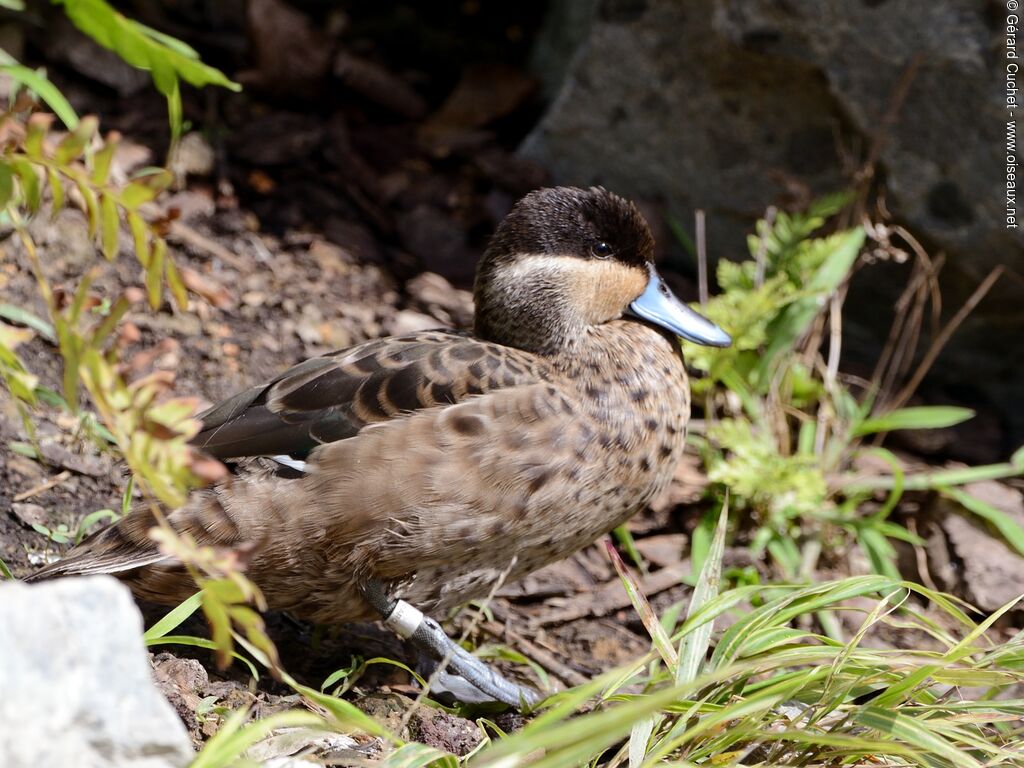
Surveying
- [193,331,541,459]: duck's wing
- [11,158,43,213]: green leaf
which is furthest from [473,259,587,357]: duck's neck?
[11,158,43,213]: green leaf

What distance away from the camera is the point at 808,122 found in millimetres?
3994

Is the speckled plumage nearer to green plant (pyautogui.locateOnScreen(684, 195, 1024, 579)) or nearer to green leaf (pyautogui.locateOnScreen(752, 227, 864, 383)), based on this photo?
green plant (pyautogui.locateOnScreen(684, 195, 1024, 579))

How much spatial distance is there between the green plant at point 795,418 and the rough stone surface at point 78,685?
2.10m

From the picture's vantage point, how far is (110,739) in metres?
1.42

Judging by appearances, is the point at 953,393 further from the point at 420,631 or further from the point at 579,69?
the point at 420,631

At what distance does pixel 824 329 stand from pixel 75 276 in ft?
8.16

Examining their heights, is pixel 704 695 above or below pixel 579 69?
below

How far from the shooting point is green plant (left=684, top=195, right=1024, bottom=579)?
3.35 meters

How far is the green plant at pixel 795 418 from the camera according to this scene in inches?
132

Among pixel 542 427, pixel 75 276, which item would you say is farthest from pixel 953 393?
pixel 75 276

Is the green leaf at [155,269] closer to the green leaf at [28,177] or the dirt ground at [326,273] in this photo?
the green leaf at [28,177]

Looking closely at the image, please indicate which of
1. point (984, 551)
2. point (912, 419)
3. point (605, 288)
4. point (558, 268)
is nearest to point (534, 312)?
point (558, 268)

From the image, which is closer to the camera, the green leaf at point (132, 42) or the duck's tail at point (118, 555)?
the green leaf at point (132, 42)

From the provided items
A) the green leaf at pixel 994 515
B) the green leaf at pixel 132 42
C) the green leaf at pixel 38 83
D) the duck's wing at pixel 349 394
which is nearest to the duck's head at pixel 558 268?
the duck's wing at pixel 349 394
